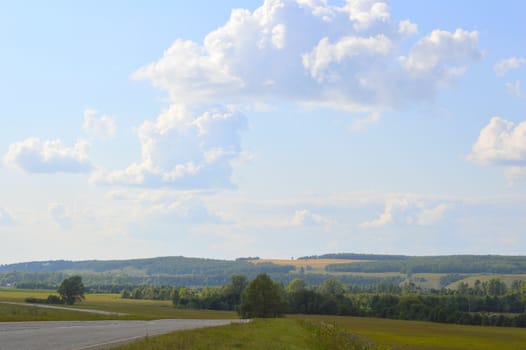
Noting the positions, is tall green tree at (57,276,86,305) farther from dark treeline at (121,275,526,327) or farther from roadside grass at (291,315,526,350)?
roadside grass at (291,315,526,350)

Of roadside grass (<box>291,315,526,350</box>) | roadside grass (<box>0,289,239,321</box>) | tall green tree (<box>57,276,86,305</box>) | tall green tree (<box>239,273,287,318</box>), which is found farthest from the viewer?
tall green tree (<box>57,276,86,305</box>)

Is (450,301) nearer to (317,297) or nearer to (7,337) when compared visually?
(317,297)

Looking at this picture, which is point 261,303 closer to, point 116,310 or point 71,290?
point 116,310

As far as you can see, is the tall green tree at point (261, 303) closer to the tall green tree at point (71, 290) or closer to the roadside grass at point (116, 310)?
the roadside grass at point (116, 310)

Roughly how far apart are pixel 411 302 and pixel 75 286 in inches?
2841

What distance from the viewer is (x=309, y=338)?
138ft

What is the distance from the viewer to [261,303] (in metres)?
112

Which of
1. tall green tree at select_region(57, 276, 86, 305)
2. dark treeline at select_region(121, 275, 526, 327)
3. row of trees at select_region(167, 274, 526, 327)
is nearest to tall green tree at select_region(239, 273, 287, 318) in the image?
row of trees at select_region(167, 274, 526, 327)

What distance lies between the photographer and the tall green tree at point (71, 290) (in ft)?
511

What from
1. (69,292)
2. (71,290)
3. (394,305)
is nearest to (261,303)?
(394,305)

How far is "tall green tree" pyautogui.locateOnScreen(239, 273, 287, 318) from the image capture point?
112m

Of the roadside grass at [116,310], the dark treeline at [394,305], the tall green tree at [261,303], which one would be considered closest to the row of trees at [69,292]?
the roadside grass at [116,310]

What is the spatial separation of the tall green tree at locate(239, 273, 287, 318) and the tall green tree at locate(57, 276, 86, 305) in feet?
185

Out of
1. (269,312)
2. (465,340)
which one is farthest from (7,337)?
(269,312)
